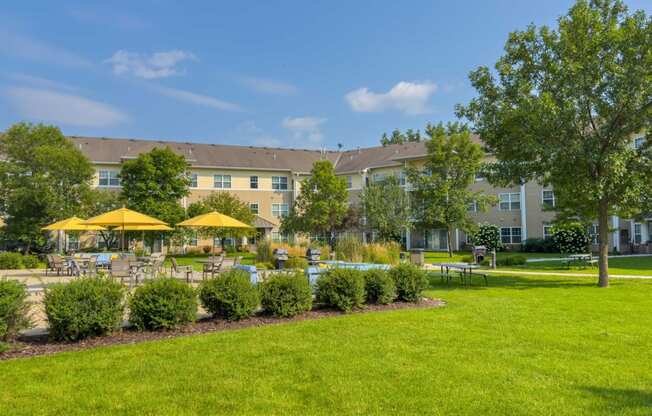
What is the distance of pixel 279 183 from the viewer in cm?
4903

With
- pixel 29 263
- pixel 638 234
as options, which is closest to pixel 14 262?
pixel 29 263

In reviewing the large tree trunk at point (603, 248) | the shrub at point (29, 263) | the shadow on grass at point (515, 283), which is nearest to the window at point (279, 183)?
the shrub at point (29, 263)

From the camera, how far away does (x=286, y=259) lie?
21672 mm

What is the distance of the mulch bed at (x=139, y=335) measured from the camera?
266 inches

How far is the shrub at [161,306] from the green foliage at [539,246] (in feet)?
112

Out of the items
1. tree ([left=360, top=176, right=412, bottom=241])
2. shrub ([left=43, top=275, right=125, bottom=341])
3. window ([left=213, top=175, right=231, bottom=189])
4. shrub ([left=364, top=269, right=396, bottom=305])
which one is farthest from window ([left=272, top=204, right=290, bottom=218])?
shrub ([left=43, top=275, right=125, bottom=341])

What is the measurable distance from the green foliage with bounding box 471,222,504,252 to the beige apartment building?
8.42 feet

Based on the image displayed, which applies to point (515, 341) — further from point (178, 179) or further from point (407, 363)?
point (178, 179)

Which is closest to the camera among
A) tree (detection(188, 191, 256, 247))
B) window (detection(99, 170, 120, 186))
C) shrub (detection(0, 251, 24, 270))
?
shrub (detection(0, 251, 24, 270))

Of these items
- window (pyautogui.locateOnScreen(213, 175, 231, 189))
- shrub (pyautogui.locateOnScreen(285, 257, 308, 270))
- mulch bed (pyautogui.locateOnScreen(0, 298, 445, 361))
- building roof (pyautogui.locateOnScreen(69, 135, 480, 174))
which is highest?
building roof (pyautogui.locateOnScreen(69, 135, 480, 174))

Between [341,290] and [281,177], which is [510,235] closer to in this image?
[281,177]

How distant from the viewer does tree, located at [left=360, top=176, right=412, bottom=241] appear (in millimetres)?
37938

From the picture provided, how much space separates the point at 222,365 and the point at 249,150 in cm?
4616

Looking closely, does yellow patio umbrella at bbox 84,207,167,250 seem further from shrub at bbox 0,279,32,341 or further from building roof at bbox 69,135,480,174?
building roof at bbox 69,135,480,174
